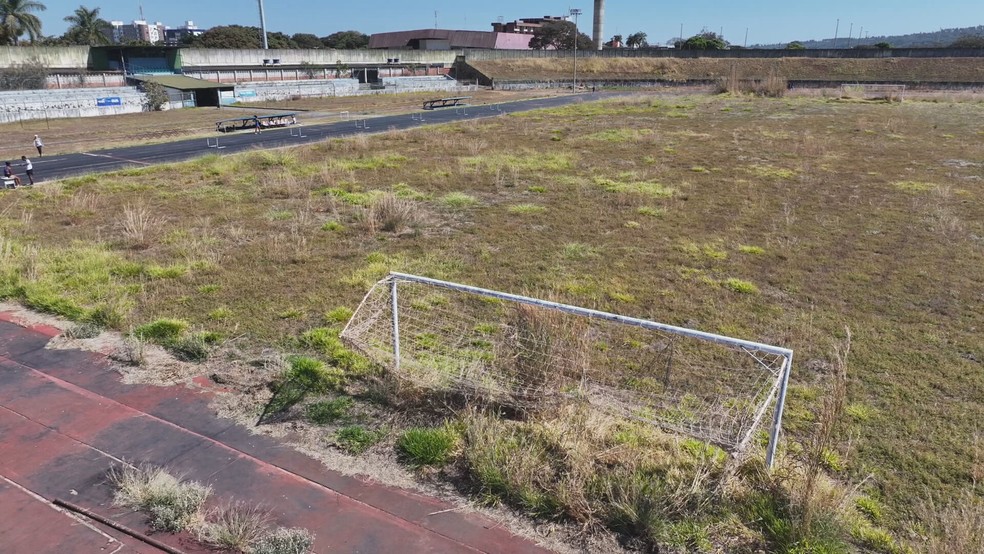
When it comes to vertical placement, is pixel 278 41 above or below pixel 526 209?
above

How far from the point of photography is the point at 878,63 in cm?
8194

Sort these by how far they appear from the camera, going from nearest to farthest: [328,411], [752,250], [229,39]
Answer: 1. [328,411]
2. [752,250]
3. [229,39]

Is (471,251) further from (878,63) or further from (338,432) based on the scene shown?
(878,63)

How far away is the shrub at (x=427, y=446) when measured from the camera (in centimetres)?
521

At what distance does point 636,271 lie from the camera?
10.7 m

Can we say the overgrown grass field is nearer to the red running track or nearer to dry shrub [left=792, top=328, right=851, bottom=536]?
dry shrub [left=792, top=328, right=851, bottom=536]

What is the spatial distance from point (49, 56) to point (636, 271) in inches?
2890

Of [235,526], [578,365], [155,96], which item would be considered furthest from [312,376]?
[155,96]

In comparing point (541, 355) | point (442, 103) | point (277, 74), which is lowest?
point (541, 355)

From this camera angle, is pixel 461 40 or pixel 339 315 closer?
pixel 339 315

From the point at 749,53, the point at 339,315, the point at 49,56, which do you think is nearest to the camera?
the point at 339,315

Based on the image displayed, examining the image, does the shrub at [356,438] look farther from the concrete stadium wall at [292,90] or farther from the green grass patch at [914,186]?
the concrete stadium wall at [292,90]

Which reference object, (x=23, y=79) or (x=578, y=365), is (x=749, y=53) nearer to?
(x=23, y=79)

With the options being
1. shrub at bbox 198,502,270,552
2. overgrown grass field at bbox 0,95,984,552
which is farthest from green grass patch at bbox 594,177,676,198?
shrub at bbox 198,502,270,552
